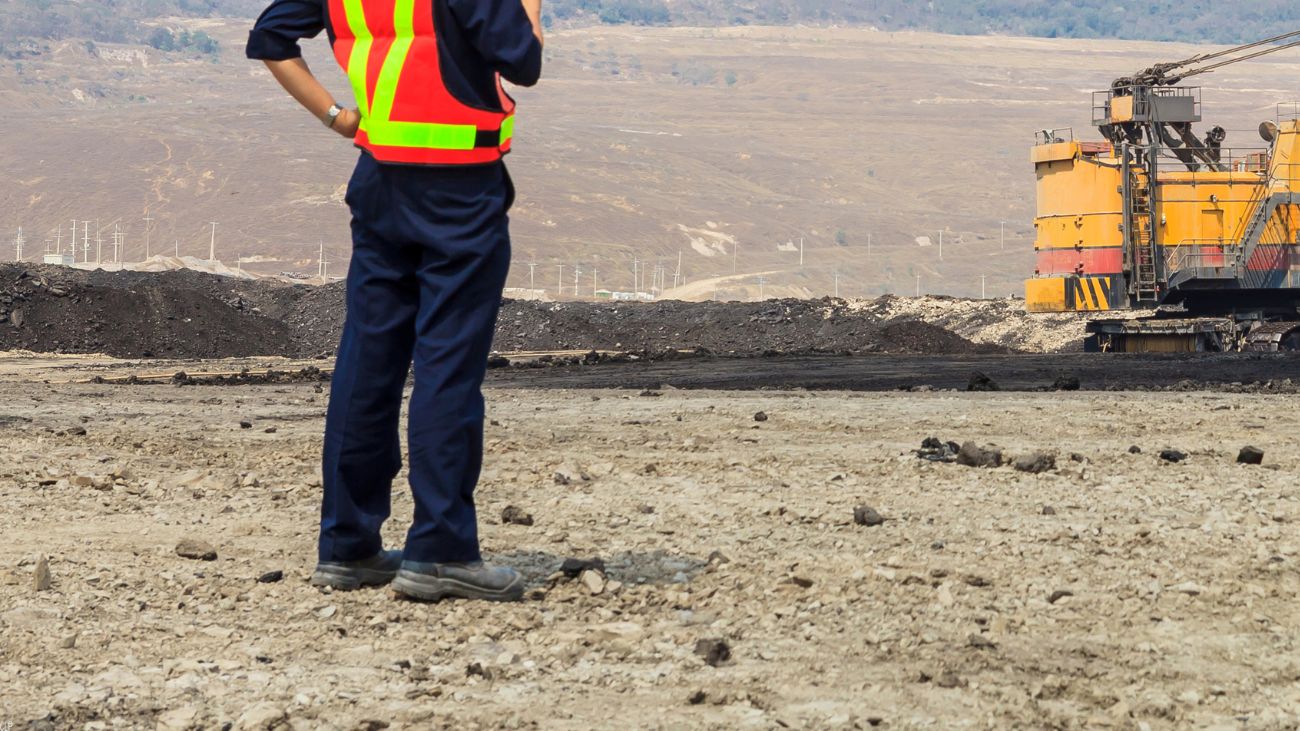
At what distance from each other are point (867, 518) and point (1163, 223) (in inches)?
1062

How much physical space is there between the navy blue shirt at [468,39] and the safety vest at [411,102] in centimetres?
3

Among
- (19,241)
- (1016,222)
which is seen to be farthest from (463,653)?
(1016,222)

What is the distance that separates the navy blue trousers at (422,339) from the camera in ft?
17.6

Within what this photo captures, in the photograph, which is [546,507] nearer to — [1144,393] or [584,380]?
[1144,393]

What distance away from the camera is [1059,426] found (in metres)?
11.3

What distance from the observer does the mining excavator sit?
31.6 meters

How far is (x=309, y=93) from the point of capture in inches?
218

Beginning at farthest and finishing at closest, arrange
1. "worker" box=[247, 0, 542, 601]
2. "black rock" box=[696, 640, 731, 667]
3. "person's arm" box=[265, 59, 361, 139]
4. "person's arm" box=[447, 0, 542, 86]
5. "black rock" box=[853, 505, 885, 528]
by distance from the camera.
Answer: "black rock" box=[853, 505, 885, 528], "person's arm" box=[265, 59, 361, 139], "worker" box=[247, 0, 542, 601], "person's arm" box=[447, 0, 542, 86], "black rock" box=[696, 640, 731, 667]

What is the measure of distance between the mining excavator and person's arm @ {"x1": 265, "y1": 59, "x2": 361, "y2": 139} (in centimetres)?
2756

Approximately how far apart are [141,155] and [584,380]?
17596cm

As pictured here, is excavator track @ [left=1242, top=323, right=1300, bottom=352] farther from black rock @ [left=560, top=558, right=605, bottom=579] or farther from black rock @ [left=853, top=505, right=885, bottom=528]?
black rock @ [left=560, top=558, right=605, bottom=579]

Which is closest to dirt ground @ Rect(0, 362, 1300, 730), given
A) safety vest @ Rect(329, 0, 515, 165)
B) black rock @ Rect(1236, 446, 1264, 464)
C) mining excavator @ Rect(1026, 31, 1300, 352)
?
black rock @ Rect(1236, 446, 1264, 464)

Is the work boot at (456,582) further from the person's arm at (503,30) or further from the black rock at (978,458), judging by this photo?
the black rock at (978,458)

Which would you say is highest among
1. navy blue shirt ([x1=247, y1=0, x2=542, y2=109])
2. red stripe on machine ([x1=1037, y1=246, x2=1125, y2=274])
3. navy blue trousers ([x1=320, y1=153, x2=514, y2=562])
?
navy blue shirt ([x1=247, y1=0, x2=542, y2=109])
